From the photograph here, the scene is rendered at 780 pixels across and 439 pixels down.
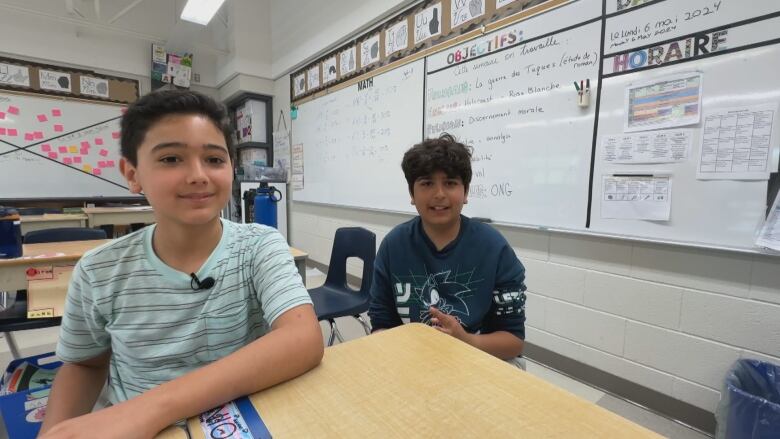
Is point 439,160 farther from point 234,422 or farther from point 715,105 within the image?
point 715,105

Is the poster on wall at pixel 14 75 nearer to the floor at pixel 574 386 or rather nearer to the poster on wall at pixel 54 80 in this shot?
the poster on wall at pixel 54 80

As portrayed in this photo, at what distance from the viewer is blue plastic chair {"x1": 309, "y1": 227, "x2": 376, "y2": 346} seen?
70.8 inches

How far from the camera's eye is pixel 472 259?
1025mm

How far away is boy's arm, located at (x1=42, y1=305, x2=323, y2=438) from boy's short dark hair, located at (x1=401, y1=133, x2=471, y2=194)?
0.61m

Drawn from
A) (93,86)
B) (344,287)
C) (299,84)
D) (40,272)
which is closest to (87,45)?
(93,86)

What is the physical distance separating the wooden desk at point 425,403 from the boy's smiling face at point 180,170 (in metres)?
0.38

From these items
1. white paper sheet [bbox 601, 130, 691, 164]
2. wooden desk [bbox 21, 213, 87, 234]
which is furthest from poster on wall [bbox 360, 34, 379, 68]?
wooden desk [bbox 21, 213, 87, 234]

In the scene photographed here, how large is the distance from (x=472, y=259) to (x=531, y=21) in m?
1.51

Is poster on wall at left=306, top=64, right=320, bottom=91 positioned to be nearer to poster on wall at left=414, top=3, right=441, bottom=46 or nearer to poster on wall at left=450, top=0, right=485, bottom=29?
poster on wall at left=414, top=3, right=441, bottom=46

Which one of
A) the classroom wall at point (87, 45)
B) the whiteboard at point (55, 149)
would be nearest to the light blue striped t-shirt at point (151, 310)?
the whiteboard at point (55, 149)

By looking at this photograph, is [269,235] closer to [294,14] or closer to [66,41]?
[294,14]

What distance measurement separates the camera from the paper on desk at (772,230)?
1.22m

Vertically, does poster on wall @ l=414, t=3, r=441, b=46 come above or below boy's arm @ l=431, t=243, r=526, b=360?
above

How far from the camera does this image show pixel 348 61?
3240mm
